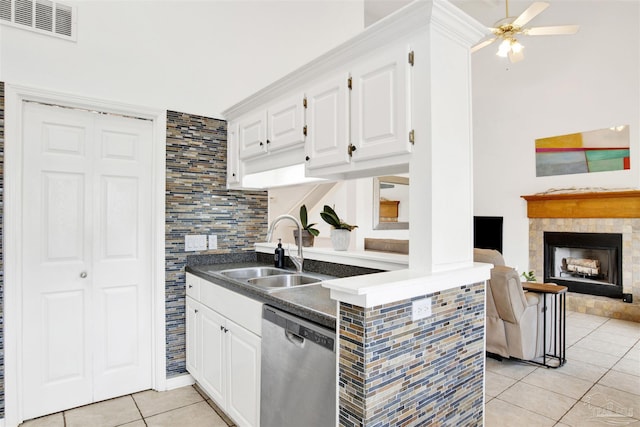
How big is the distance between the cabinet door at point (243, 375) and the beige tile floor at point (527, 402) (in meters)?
0.37

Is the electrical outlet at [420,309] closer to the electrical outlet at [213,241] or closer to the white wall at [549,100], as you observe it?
the electrical outlet at [213,241]

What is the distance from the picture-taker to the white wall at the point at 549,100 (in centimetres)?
471

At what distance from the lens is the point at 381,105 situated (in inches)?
65.5

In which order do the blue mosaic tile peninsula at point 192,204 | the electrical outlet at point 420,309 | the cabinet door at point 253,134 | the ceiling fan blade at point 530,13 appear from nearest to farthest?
the electrical outlet at point 420,309
the cabinet door at point 253,134
the blue mosaic tile peninsula at point 192,204
the ceiling fan blade at point 530,13

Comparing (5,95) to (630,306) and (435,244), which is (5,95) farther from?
(630,306)

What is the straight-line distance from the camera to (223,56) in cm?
300

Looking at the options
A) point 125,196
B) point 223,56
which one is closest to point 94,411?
point 125,196

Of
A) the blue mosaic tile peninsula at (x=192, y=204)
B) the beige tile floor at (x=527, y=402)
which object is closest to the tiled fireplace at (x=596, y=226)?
the beige tile floor at (x=527, y=402)

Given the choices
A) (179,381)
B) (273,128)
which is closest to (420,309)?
(273,128)

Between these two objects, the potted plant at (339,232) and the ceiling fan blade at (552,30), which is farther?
the ceiling fan blade at (552,30)

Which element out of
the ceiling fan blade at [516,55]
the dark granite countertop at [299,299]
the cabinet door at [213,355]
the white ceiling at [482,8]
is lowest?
the cabinet door at [213,355]

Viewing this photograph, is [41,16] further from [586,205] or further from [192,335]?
[586,205]

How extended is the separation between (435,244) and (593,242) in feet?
15.8

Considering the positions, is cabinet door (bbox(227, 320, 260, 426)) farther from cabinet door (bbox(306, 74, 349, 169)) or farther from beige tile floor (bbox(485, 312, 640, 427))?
beige tile floor (bbox(485, 312, 640, 427))
